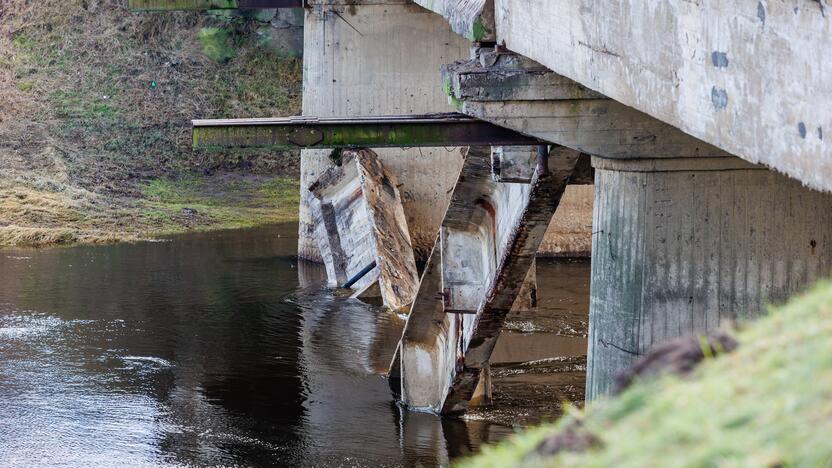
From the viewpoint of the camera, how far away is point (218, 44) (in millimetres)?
30656

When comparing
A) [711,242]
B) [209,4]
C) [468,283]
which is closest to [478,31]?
[711,242]

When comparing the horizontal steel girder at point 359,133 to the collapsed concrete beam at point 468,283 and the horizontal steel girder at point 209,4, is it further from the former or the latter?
the horizontal steel girder at point 209,4

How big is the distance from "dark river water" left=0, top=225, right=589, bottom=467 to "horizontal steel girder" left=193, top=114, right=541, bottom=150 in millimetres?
2972

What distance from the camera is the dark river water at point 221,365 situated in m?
11.8

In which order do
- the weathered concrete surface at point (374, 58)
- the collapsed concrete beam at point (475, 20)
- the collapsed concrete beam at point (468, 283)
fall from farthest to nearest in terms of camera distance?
the weathered concrete surface at point (374, 58) < the collapsed concrete beam at point (468, 283) < the collapsed concrete beam at point (475, 20)

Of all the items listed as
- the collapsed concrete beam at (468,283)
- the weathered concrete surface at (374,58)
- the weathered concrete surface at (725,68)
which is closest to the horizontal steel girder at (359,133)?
the weathered concrete surface at (725,68)

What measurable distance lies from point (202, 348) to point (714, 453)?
44.2 feet

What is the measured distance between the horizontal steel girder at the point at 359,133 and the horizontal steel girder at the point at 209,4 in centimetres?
1227

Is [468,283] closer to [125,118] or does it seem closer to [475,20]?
[475,20]

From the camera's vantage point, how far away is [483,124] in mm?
9633

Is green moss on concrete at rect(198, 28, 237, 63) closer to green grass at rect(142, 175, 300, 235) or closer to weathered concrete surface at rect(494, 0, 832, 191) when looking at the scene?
green grass at rect(142, 175, 300, 235)

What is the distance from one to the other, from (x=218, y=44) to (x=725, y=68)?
25.5 metres

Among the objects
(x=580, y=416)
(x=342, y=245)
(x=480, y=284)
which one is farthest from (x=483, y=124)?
(x=342, y=245)

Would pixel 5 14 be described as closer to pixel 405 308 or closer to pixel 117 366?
pixel 405 308
